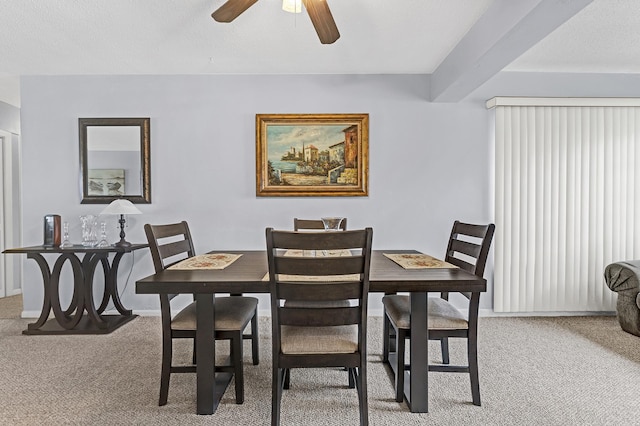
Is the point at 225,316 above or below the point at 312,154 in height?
below

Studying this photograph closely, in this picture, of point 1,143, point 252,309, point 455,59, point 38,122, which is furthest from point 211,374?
point 1,143

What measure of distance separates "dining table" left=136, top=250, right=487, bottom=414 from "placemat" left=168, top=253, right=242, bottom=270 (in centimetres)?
7

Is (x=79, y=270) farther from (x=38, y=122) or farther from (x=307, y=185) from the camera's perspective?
(x=307, y=185)

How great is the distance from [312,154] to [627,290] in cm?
285

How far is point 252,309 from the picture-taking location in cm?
222

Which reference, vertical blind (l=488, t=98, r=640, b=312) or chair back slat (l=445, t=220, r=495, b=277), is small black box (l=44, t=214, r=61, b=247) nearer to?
chair back slat (l=445, t=220, r=495, b=277)

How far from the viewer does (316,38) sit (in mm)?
2865

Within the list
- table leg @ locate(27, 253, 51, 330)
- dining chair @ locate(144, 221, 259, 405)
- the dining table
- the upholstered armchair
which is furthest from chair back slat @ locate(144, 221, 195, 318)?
the upholstered armchair

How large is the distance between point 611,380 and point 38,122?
4928mm

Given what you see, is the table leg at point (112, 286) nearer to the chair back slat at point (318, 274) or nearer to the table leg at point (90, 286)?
the table leg at point (90, 286)

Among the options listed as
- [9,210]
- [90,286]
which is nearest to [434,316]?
[90,286]

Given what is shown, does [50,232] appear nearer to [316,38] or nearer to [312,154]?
[312,154]

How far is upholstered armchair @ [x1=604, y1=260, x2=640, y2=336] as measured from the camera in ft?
9.79

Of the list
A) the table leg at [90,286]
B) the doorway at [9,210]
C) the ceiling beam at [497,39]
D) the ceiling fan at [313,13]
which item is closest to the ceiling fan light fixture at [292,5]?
the ceiling fan at [313,13]
